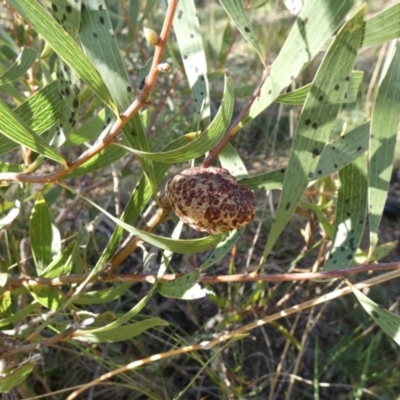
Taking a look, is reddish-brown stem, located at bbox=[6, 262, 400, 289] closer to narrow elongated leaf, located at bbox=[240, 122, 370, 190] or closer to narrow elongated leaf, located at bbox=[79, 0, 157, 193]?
narrow elongated leaf, located at bbox=[240, 122, 370, 190]

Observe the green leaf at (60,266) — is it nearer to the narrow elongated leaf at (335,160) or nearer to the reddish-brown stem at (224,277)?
the reddish-brown stem at (224,277)

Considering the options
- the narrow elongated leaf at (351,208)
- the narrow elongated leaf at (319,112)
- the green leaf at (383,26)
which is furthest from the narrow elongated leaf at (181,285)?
the green leaf at (383,26)

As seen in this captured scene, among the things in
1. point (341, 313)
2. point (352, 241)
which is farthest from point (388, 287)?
point (352, 241)

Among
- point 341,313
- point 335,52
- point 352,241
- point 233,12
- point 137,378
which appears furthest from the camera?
point 341,313

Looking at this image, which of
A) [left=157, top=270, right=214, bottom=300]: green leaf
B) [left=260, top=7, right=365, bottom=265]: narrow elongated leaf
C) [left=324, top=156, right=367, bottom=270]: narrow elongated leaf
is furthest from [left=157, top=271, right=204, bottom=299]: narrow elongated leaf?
[left=324, top=156, right=367, bottom=270]: narrow elongated leaf

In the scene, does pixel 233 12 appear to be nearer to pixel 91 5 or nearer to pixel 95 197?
pixel 91 5
